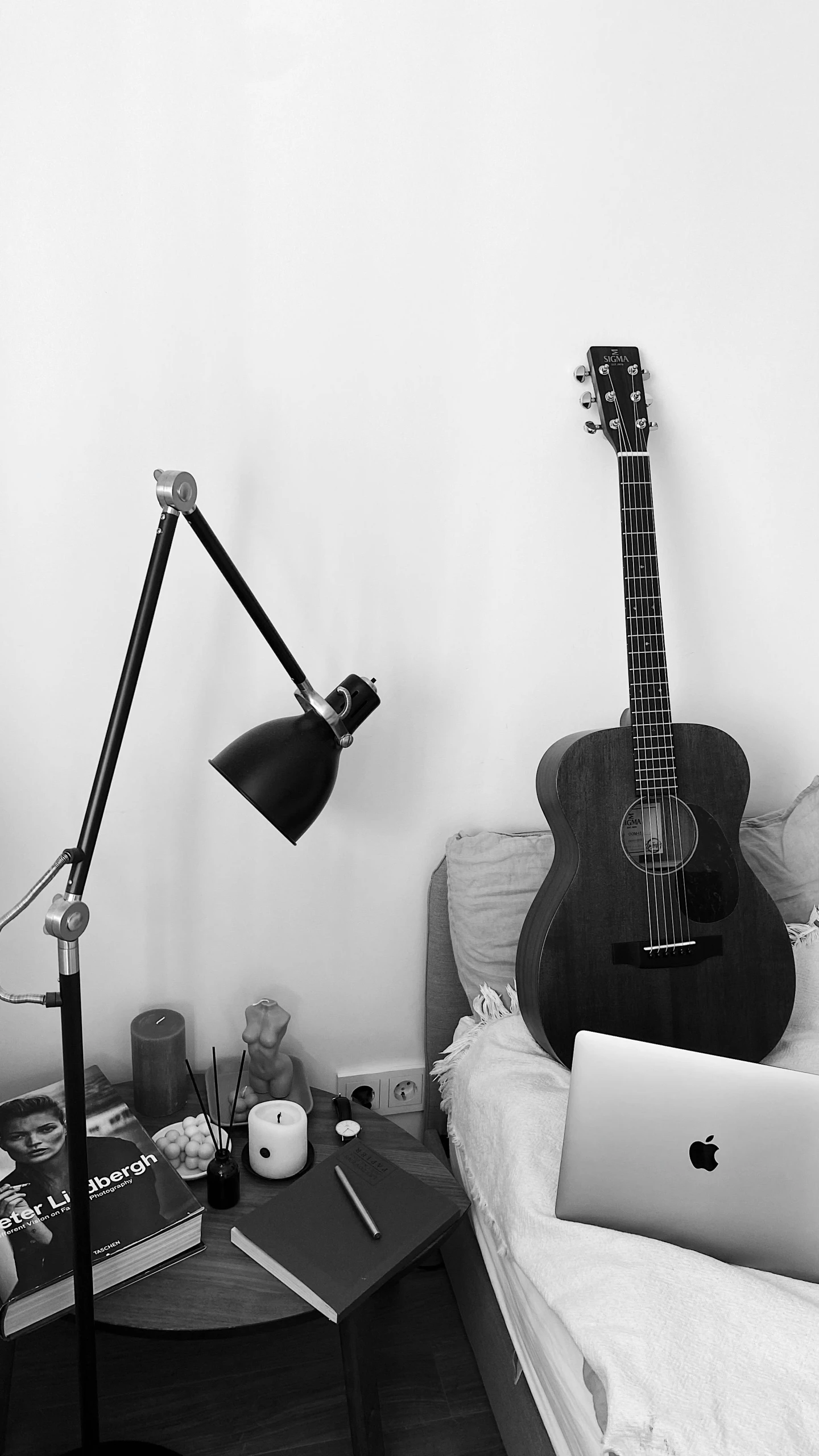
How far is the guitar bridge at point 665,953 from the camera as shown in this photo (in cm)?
134

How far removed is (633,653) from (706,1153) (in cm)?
68

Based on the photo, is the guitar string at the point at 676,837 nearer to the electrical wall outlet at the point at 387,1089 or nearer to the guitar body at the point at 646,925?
the guitar body at the point at 646,925

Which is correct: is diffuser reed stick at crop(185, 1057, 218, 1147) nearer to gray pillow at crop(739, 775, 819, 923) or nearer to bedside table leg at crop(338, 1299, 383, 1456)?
bedside table leg at crop(338, 1299, 383, 1456)

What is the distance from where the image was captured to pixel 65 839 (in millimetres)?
1396

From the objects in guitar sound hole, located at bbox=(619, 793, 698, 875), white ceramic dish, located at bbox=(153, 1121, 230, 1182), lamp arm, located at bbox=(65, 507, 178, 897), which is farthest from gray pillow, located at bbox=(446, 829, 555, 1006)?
lamp arm, located at bbox=(65, 507, 178, 897)

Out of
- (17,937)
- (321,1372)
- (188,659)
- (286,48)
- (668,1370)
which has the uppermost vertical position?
(286,48)

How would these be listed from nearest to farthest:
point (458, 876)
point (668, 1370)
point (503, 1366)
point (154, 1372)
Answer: point (668, 1370)
point (503, 1366)
point (154, 1372)
point (458, 876)

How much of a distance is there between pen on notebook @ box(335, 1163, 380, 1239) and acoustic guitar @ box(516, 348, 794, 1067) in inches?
12.8

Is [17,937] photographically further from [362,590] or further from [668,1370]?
[668,1370]

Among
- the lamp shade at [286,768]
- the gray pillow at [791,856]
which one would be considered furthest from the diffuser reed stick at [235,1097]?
the gray pillow at [791,856]

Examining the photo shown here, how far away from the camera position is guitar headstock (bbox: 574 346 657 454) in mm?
1429

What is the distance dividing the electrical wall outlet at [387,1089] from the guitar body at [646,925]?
13.0 inches

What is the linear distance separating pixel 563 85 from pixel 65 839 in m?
1.29

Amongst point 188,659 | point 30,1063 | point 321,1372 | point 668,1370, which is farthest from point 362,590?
point 321,1372
